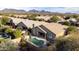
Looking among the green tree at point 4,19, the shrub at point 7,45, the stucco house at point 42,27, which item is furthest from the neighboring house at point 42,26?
the shrub at point 7,45

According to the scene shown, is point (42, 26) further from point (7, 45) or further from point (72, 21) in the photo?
point (7, 45)

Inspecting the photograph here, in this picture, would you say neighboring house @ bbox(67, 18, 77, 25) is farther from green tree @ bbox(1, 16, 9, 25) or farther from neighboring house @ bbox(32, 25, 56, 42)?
green tree @ bbox(1, 16, 9, 25)

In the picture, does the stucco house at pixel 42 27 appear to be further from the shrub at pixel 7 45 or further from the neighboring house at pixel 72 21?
the shrub at pixel 7 45

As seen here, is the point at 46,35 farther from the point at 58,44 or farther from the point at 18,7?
the point at 18,7

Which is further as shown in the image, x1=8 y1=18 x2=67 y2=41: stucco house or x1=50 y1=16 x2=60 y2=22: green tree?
x1=50 y1=16 x2=60 y2=22: green tree

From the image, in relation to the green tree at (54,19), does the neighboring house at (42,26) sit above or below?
below

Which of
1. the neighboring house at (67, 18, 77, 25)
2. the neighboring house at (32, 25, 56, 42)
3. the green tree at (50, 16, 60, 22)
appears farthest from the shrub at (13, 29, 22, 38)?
the neighboring house at (67, 18, 77, 25)

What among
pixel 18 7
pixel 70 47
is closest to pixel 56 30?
pixel 70 47

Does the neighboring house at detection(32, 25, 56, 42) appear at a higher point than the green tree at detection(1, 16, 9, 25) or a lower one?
lower

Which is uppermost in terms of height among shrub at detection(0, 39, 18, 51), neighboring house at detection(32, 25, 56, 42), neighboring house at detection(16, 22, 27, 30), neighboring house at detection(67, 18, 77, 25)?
neighboring house at detection(67, 18, 77, 25)

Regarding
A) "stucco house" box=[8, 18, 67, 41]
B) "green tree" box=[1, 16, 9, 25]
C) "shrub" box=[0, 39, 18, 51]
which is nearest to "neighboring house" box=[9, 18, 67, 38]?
"stucco house" box=[8, 18, 67, 41]
